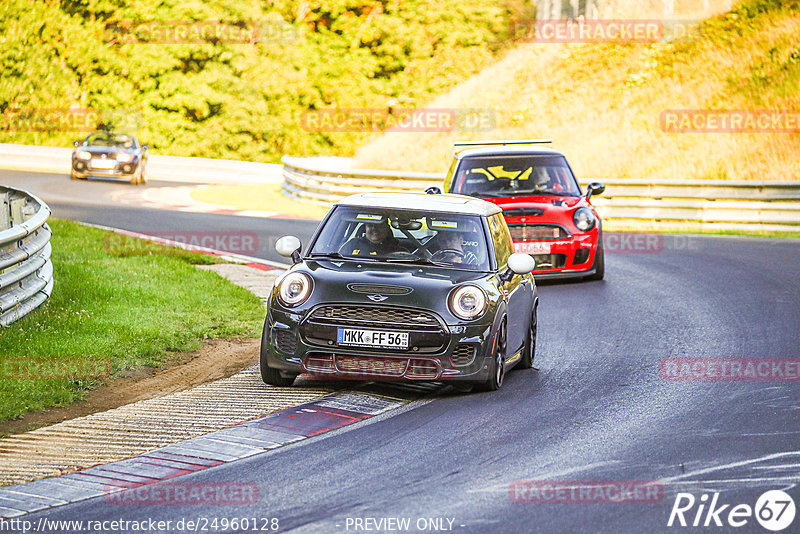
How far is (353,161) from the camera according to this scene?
39.1 meters

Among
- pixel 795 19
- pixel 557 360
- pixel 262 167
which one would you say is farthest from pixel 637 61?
pixel 557 360

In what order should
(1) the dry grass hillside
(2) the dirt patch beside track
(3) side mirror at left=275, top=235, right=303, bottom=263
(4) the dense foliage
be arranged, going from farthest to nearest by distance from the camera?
(4) the dense foliage → (1) the dry grass hillside → (3) side mirror at left=275, top=235, right=303, bottom=263 → (2) the dirt patch beside track

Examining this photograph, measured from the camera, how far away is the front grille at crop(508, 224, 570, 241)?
16.2 m

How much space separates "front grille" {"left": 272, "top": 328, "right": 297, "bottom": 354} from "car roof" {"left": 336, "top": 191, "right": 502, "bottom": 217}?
5.01ft

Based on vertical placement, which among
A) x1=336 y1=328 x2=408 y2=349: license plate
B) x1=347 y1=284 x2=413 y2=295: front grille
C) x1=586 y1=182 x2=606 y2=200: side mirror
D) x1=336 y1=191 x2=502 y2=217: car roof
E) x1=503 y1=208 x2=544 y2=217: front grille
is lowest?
x1=336 y1=328 x2=408 y2=349: license plate

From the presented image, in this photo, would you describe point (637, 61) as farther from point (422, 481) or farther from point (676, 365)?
point (422, 481)

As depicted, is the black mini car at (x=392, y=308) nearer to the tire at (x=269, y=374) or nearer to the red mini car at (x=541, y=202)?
the tire at (x=269, y=374)

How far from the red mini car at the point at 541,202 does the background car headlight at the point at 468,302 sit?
6.63m

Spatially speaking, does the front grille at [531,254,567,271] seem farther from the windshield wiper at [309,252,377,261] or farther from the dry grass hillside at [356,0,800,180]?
the dry grass hillside at [356,0,800,180]

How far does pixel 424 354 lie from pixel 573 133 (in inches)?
1101

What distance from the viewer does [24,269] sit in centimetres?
1192

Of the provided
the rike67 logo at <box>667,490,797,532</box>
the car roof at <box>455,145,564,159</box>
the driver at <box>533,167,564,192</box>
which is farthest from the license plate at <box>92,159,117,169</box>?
the rike67 logo at <box>667,490,797,532</box>

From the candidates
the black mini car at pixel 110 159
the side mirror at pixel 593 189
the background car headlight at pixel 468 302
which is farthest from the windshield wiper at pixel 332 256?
the black mini car at pixel 110 159

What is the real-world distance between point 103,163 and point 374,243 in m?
27.5
